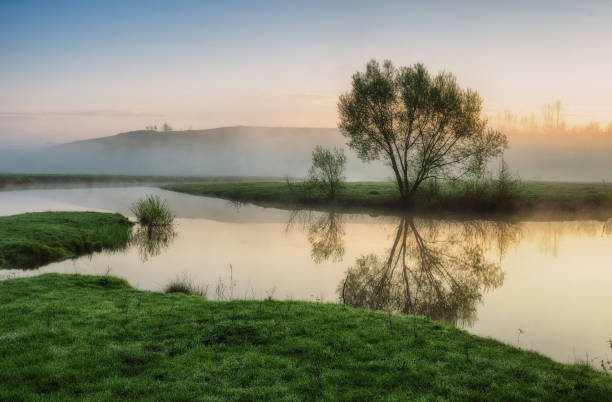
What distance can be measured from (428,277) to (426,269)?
175 centimetres

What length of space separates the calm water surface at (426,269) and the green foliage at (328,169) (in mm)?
20702

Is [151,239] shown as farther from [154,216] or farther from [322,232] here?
[322,232]

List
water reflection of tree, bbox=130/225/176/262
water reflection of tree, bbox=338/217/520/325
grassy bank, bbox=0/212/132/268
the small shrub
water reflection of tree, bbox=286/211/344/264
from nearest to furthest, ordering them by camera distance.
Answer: water reflection of tree, bbox=338/217/520/325 < the small shrub < grassy bank, bbox=0/212/132/268 < water reflection of tree, bbox=286/211/344/264 < water reflection of tree, bbox=130/225/176/262

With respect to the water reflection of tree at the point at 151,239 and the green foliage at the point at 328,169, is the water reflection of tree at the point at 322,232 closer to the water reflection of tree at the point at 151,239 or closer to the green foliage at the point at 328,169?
the green foliage at the point at 328,169

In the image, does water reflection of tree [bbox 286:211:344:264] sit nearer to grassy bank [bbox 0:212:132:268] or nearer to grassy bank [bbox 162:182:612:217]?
grassy bank [bbox 162:182:612:217]

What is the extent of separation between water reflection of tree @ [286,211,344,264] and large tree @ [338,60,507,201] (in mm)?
9686

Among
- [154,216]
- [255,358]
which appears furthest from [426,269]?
[154,216]

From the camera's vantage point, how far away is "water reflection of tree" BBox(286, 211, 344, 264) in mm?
27234

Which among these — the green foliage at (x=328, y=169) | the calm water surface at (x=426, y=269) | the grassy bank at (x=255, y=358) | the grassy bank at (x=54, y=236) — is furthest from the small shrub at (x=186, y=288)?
the green foliage at (x=328, y=169)

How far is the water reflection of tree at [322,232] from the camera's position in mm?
27234

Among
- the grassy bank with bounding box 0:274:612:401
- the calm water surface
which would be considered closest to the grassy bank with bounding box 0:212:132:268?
the calm water surface

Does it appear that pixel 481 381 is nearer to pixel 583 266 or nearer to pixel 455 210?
pixel 583 266

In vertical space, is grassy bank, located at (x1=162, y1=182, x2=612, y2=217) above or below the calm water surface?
above

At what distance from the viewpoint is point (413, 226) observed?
39406 mm
